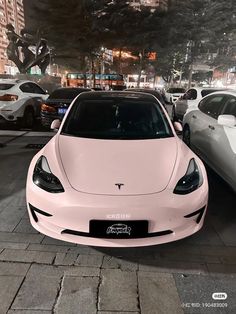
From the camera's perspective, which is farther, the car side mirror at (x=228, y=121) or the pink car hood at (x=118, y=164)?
the car side mirror at (x=228, y=121)

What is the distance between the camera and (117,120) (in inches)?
172

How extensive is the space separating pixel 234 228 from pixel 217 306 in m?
1.52

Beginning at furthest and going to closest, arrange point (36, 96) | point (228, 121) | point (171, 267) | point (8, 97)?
point (36, 96)
point (8, 97)
point (228, 121)
point (171, 267)

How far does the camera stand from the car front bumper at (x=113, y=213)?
114 inches

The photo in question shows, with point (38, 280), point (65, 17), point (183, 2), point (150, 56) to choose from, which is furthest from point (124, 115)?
point (150, 56)

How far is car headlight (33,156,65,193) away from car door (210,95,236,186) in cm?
243

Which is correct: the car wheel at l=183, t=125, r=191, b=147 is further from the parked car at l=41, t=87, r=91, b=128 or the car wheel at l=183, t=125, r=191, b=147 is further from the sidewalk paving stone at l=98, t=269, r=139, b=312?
the sidewalk paving stone at l=98, t=269, r=139, b=312

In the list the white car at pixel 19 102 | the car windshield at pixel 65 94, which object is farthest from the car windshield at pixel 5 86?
the car windshield at pixel 65 94

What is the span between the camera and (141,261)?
323 cm

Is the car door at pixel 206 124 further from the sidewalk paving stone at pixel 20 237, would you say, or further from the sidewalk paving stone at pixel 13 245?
the sidewalk paving stone at pixel 13 245

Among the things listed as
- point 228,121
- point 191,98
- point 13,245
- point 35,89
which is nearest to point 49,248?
point 13,245

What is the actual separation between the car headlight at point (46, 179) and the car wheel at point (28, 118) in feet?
25.3

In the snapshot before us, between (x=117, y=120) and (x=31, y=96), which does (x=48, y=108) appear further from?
(x=117, y=120)

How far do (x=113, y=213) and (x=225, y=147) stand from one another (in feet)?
8.31
